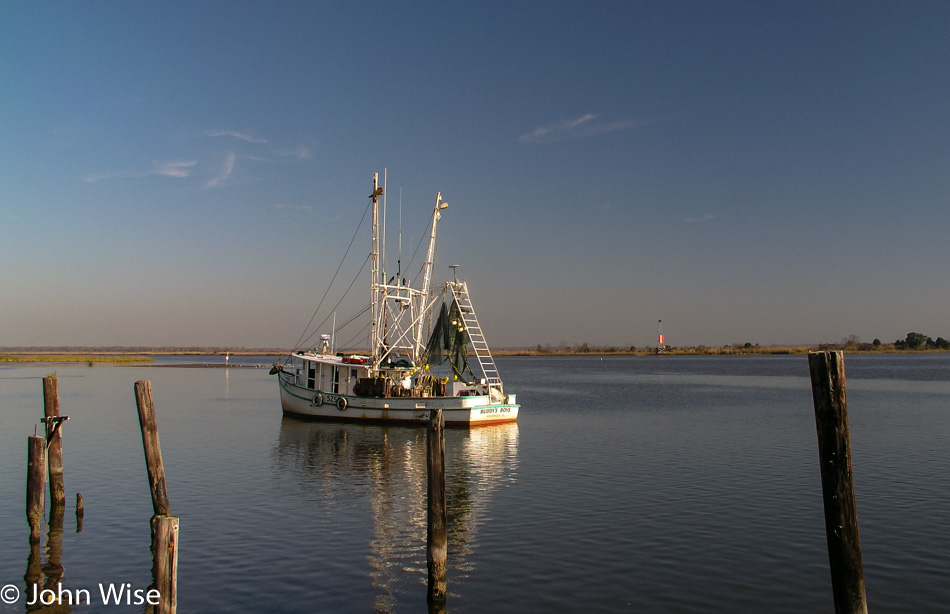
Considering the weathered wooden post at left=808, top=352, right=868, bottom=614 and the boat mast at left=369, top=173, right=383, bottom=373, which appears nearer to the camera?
the weathered wooden post at left=808, top=352, right=868, bottom=614

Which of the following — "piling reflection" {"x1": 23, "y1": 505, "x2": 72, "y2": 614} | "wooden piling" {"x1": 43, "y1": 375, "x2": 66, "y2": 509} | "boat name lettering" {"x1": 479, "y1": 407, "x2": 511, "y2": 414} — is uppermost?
"wooden piling" {"x1": 43, "y1": 375, "x2": 66, "y2": 509}

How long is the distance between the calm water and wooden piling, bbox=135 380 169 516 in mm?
1801

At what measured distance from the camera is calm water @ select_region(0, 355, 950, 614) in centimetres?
1284

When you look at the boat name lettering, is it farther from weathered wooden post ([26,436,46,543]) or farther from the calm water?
weathered wooden post ([26,436,46,543])

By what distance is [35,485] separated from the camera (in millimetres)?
16234

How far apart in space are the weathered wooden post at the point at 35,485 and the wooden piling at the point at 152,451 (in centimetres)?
483

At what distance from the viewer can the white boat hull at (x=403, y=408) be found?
3822 centimetres

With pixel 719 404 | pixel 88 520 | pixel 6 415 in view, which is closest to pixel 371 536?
pixel 88 520

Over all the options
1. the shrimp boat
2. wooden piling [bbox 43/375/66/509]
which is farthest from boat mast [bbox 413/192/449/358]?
wooden piling [bbox 43/375/66/509]

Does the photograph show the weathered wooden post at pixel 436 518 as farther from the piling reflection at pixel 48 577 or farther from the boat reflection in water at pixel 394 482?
the piling reflection at pixel 48 577

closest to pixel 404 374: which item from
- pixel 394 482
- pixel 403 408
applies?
pixel 403 408

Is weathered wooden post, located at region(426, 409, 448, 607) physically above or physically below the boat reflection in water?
above

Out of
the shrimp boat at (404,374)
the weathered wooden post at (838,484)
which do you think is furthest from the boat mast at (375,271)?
the weathered wooden post at (838,484)

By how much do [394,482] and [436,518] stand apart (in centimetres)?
1190
